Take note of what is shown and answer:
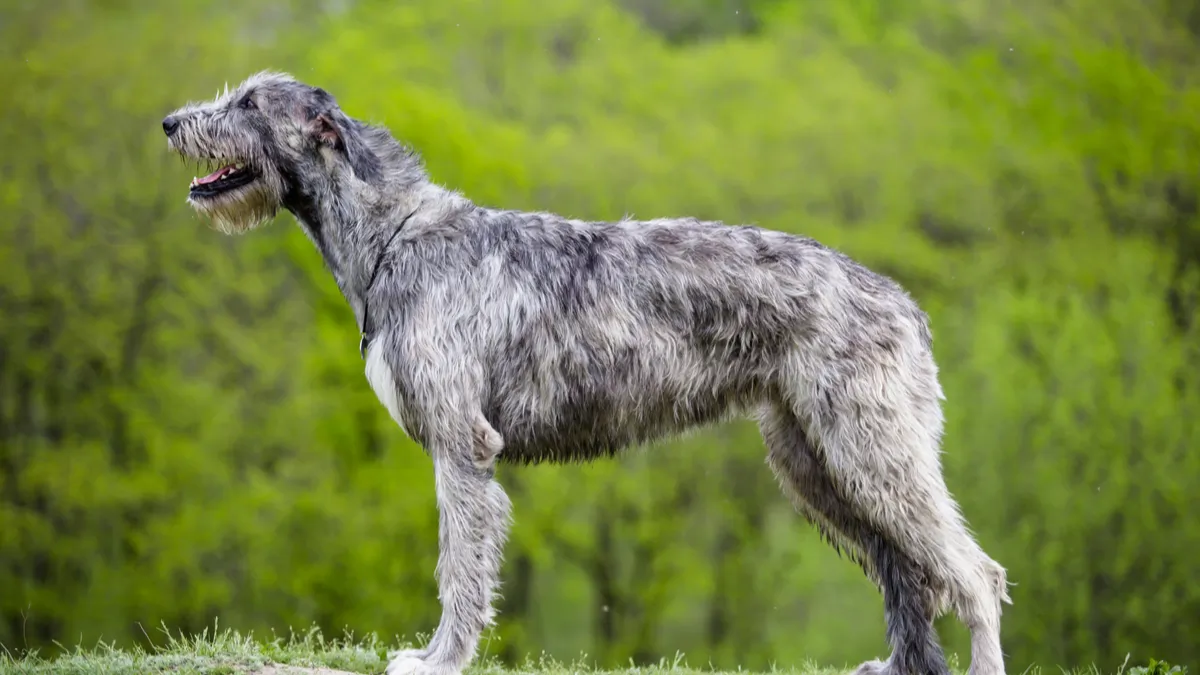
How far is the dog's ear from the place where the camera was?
632cm

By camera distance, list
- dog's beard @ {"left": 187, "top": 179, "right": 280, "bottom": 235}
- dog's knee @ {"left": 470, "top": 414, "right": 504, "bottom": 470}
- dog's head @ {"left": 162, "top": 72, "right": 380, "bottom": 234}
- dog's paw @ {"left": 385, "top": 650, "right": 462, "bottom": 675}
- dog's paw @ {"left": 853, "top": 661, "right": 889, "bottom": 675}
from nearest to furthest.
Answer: dog's paw @ {"left": 385, "top": 650, "right": 462, "bottom": 675} → dog's knee @ {"left": 470, "top": 414, "right": 504, "bottom": 470} → dog's head @ {"left": 162, "top": 72, "right": 380, "bottom": 234} → dog's beard @ {"left": 187, "top": 179, "right": 280, "bottom": 235} → dog's paw @ {"left": 853, "top": 661, "right": 889, "bottom": 675}

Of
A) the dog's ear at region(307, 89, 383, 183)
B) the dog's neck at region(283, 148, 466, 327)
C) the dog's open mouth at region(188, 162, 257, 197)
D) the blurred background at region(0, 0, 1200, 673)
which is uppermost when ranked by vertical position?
the dog's ear at region(307, 89, 383, 183)

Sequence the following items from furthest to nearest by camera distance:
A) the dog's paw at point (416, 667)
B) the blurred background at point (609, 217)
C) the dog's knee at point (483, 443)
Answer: the blurred background at point (609, 217), the dog's knee at point (483, 443), the dog's paw at point (416, 667)

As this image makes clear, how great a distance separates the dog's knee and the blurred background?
12992 mm

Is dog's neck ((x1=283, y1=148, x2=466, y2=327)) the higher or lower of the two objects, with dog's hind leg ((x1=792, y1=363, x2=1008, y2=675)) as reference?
higher

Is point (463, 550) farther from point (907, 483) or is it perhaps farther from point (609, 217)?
point (609, 217)

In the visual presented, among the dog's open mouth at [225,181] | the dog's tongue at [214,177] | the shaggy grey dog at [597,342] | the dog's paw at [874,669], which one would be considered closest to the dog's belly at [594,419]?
the shaggy grey dog at [597,342]

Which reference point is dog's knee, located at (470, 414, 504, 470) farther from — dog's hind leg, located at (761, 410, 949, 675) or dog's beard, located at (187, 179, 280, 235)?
dog's beard, located at (187, 179, 280, 235)

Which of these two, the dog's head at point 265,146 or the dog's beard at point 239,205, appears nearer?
the dog's head at point 265,146

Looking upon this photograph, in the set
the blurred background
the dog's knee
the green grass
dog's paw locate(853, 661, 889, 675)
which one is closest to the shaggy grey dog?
the dog's knee

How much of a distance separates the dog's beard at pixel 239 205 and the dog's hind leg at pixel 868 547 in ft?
9.66

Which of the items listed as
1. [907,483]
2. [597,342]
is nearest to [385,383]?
[597,342]

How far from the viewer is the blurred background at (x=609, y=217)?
1861 cm

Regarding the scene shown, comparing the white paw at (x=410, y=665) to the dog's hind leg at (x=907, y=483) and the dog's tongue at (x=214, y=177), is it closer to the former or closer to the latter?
the dog's hind leg at (x=907, y=483)
